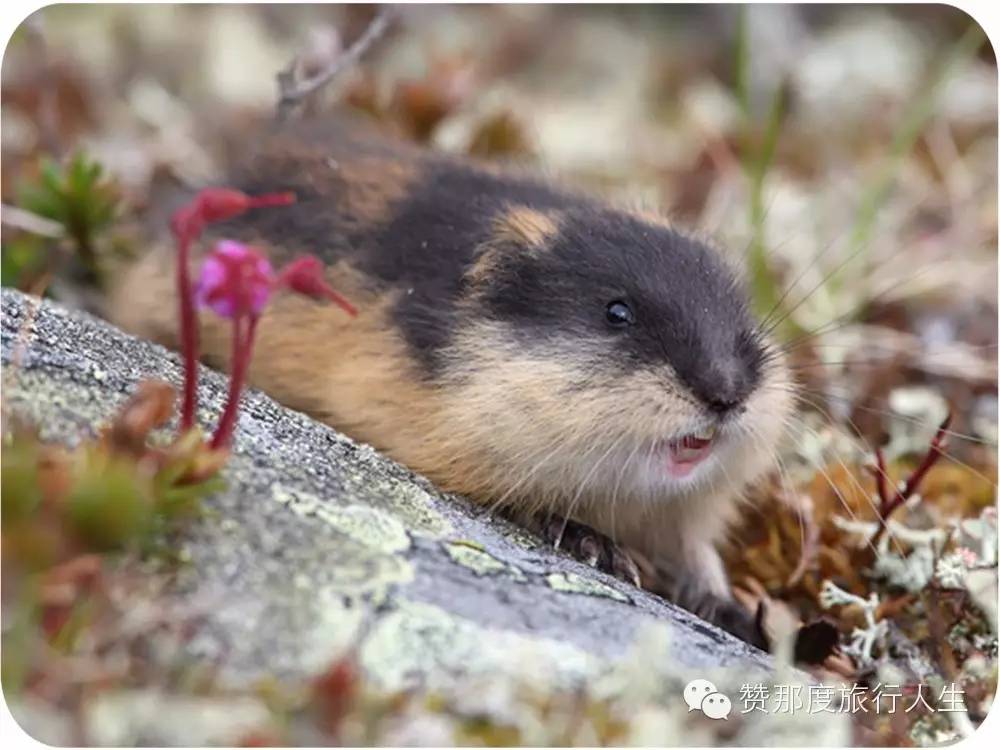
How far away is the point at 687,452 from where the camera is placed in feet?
15.3

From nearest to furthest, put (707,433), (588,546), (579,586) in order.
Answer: (579,586) < (707,433) < (588,546)

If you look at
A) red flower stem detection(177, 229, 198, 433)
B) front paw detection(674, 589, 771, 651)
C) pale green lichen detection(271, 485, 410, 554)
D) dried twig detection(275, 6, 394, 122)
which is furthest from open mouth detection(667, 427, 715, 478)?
dried twig detection(275, 6, 394, 122)

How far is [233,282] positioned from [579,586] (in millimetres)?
1411

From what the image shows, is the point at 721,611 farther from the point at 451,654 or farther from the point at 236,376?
the point at 236,376

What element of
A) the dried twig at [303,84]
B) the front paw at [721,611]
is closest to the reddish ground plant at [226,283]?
the front paw at [721,611]

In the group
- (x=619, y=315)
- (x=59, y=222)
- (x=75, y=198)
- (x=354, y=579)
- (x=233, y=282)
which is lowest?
(x=59, y=222)

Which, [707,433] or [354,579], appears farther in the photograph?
[707,433]

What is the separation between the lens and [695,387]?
447 centimetres

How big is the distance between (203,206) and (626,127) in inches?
254

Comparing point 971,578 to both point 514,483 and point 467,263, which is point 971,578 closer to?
point 514,483

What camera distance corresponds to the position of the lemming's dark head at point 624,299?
14.9ft

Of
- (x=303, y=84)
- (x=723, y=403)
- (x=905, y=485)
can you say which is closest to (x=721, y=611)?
(x=905, y=485)

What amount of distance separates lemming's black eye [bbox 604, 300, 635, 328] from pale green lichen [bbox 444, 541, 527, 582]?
1.07 metres

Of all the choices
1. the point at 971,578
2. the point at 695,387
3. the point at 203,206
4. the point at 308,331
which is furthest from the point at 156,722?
the point at 971,578
